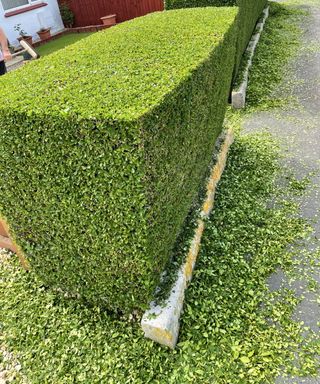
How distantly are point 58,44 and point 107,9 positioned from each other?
11.1 ft

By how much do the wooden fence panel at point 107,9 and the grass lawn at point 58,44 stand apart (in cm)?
116

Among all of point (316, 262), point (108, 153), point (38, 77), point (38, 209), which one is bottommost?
point (316, 262)

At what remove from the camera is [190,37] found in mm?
4004

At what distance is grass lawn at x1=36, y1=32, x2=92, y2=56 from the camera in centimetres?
1365

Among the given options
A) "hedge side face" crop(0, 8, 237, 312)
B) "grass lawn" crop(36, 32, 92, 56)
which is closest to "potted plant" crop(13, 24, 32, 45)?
"grass lawn" crop(36, 32, 92, 56)

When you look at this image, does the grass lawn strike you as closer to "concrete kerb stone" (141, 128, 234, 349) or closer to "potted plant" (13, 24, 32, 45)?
"potted plant" (13, 24, 32, 45)

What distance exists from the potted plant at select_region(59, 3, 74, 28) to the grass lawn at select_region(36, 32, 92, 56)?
895 millimetres

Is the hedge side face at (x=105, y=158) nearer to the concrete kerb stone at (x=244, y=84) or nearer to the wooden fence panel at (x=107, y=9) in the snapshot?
the concrete kerb stone at (x=244, y=84)

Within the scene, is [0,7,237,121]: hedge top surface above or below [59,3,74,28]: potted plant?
above

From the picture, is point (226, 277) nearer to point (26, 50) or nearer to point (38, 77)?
point (38, 77)

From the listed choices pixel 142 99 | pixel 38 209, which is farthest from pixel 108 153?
pixel 38 209

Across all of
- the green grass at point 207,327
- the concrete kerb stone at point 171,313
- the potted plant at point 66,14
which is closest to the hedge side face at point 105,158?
the concrete kerb stone at point 171,313

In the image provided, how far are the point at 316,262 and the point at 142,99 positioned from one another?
8.79ft

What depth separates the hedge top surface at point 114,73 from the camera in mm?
2357
